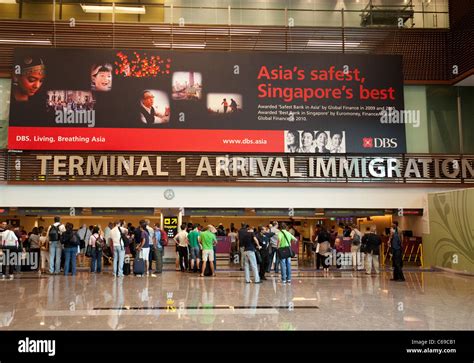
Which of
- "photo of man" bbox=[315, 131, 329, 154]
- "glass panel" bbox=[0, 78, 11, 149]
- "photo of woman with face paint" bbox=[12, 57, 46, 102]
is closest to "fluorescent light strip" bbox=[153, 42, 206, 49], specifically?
"photo of woman with face paint" bbox=[12, 57, 46, 102]

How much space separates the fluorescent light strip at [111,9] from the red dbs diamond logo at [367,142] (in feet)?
32.3

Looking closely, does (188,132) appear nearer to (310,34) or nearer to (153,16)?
(153,16)

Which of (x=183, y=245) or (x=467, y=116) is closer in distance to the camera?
(x=183, y=245)

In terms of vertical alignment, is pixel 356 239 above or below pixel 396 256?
above

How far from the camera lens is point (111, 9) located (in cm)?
1786

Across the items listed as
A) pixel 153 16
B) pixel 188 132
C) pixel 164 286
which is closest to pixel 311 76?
pixel 188 132

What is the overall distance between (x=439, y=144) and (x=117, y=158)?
12.3m

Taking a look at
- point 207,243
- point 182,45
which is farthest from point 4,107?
point 207,243

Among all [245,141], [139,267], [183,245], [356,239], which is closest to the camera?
[139,267]

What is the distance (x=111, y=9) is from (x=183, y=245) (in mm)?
Result: 9879

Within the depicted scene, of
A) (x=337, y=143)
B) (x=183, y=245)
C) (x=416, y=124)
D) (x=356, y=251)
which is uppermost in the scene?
(x=416, y=124)

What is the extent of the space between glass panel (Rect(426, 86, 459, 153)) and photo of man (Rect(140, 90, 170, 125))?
10.3 meters

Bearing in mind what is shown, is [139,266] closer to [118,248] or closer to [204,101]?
[118,248]
